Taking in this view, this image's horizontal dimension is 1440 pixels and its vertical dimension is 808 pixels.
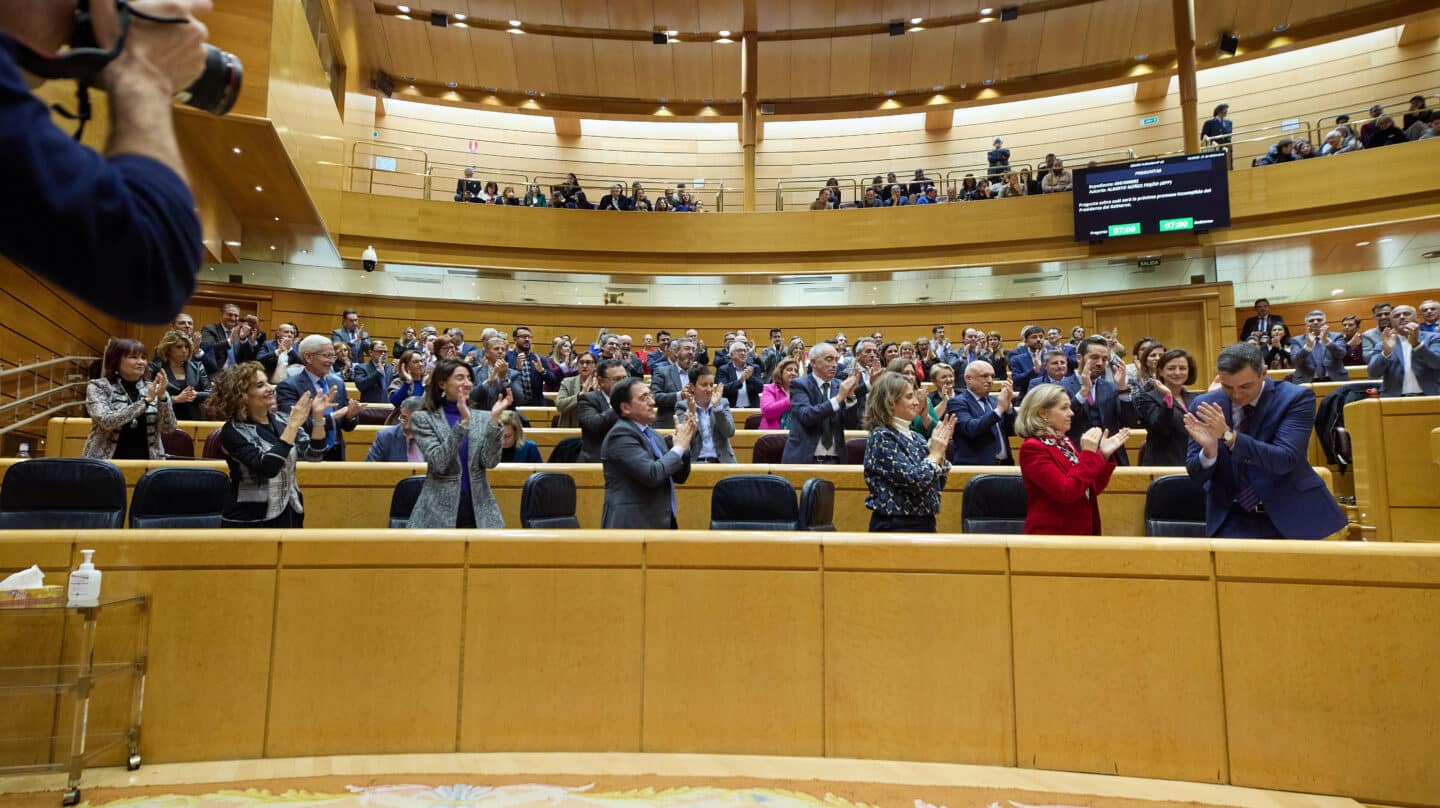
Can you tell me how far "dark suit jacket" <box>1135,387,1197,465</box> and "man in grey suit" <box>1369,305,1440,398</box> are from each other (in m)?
3.05

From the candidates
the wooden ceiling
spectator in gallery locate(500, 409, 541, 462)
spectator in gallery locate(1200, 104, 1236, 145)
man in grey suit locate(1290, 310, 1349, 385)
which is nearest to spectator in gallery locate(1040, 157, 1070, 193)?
spectator in gallery locate(1200, 104, 1236, 145)

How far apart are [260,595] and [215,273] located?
35.4 feet

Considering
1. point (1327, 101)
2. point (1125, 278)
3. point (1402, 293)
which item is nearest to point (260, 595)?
point (1125, 278)

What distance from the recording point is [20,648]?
2646 millimetres

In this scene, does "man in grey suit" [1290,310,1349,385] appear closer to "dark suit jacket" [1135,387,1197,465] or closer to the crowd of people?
the crowd of people

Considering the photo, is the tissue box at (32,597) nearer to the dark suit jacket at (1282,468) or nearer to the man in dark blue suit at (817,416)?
the man in dark blue suit at (817,416)

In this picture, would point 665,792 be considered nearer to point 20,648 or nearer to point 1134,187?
point 20,648

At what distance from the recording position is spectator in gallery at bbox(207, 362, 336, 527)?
3.32m

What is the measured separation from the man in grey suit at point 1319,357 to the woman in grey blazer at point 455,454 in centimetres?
757

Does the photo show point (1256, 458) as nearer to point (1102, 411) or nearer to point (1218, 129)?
point (1102, 411)

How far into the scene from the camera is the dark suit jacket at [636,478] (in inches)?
144

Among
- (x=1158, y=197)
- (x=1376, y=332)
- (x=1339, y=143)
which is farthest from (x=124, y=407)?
(x=1339, y=143)

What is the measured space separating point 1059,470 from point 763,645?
4.31ft

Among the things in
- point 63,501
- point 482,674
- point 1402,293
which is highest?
point 1402,293
